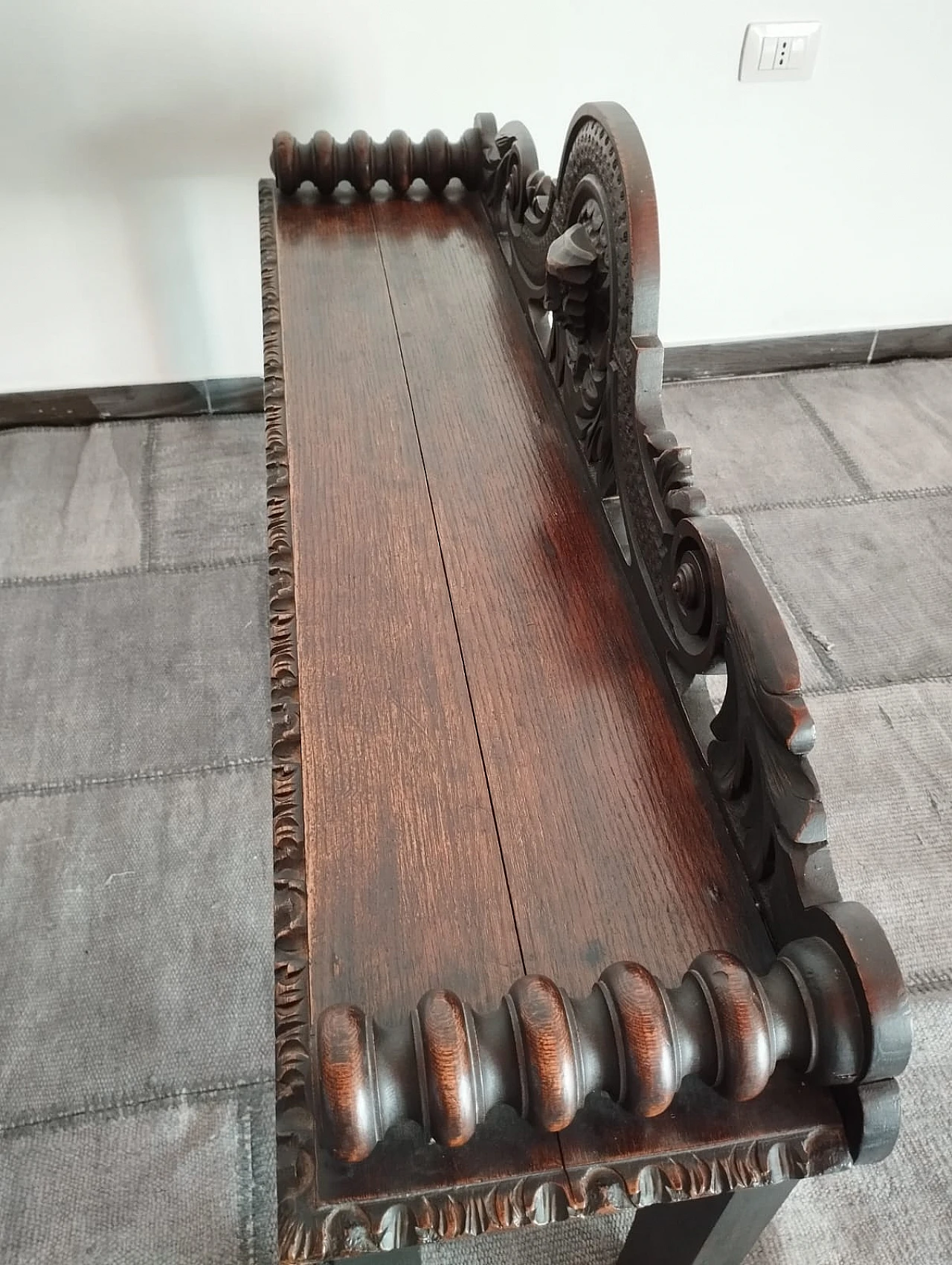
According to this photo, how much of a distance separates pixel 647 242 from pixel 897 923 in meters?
0.86

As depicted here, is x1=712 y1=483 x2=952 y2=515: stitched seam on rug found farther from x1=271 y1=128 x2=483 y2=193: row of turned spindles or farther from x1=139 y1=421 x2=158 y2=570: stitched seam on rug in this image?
x1=139 y1=421 x2=158 y2=570: stitched seam on rug

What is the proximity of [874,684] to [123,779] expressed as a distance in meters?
1.08

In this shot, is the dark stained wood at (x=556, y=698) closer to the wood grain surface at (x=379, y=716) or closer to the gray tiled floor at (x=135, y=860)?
the wood grain surface at (x=379, y=716)

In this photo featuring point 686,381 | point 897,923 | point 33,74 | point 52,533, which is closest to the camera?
point 897,923

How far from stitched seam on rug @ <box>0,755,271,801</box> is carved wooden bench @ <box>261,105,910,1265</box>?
590 mm

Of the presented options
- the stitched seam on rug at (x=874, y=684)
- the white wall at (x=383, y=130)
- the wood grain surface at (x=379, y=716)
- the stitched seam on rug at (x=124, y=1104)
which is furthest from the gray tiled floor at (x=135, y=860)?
the stitched seam on rug at (x=874, y=684)

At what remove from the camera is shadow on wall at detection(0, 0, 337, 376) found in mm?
1473

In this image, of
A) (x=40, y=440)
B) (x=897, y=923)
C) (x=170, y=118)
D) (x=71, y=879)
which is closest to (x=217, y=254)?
(x=170, y=118)

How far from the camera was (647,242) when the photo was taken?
724mm

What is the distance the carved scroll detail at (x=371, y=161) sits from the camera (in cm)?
127

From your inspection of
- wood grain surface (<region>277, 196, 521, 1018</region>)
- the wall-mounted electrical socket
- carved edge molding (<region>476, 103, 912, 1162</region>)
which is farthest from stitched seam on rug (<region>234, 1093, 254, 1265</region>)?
the wall-mounted electrical socket

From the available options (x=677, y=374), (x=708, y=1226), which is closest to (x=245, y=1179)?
(x=708, y=1226)

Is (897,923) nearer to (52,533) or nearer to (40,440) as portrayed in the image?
(52,533)

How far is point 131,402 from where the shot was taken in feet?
6.27
